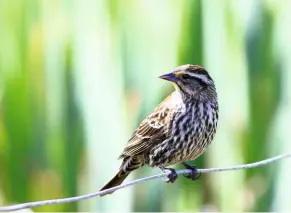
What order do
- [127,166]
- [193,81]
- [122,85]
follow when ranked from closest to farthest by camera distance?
[193,81]
[127,166]
[122,85]

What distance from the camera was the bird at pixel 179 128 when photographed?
3291 millimetres

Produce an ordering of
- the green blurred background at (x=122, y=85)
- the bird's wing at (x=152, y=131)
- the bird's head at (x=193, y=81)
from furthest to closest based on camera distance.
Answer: the green blurred background at (x=122, y=85) < the bird's wing at (x=152, y=131) < the bird's head at (x=193, y=81)

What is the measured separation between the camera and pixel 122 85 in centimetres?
402

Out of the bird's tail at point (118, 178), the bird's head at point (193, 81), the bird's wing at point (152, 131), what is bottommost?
the bird's tail at point (118, 178)

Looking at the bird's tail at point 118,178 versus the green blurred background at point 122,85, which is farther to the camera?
the green blurred background at point 122,85

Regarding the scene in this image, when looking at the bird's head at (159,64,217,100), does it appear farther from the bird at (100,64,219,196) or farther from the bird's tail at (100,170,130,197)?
the bird's tail at (100,170,130,197)

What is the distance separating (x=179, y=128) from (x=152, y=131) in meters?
0.10

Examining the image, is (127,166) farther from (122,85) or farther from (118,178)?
(122,85)

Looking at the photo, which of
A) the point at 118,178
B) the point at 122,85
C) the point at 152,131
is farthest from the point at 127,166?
the point at 122,85

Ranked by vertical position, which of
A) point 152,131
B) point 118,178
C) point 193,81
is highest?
point 193,81

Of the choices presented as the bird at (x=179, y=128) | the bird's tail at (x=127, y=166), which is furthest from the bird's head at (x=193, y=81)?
the bird's tail at (x=127, y=166)

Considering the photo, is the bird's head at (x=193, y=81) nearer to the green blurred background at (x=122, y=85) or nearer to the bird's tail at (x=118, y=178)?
the bird's tail at (x=118, y=178)

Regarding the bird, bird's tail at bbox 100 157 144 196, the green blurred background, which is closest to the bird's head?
the bird

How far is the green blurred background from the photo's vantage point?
4.01 m
